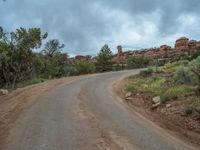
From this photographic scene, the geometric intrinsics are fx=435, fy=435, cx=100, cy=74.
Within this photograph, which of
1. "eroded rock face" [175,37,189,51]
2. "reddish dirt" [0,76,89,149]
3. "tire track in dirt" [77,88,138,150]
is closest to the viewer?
"tire track in dirt" [77,88,138,150]

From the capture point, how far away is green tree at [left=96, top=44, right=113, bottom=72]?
167 ft

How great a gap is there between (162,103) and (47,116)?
185 inches

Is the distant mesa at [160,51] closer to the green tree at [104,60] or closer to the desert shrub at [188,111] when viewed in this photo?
the green tree at [104,60]

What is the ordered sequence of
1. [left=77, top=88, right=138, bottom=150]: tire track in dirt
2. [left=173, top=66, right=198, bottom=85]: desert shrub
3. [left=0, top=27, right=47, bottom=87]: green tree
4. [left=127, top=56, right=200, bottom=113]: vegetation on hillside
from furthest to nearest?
[left=0, top=27, right=47, bottom=87]: green tree → [left=173, top=66, right=198, bottom=85]: desert shrub → [left=127, top=56, right=200, bottom=113]: vegetation on hillside → [left=77, top=88, right=138, bottom=150]: tire track in dirt

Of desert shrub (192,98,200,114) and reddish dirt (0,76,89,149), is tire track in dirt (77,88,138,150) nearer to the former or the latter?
reddish dirt (0,76,89,149)

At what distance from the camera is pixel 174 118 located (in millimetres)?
14984

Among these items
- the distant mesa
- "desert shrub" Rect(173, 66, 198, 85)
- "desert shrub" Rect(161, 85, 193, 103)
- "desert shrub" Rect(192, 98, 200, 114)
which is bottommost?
"desert shrub" Rect(192, 98, 200, 114)

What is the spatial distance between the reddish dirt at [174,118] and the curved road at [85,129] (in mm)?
409

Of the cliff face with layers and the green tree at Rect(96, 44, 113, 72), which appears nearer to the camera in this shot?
the green tree at Rect(96, 44, 113, 72)

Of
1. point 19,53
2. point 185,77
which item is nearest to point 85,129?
point 185,77

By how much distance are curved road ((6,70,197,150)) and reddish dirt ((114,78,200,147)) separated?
1.34 feet

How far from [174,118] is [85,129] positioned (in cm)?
340

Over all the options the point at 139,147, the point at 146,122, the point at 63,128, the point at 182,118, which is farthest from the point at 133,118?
the point at 139,147

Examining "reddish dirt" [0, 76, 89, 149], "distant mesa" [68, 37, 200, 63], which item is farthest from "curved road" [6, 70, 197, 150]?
"distant mesa" [68, 37, 200, 63]
